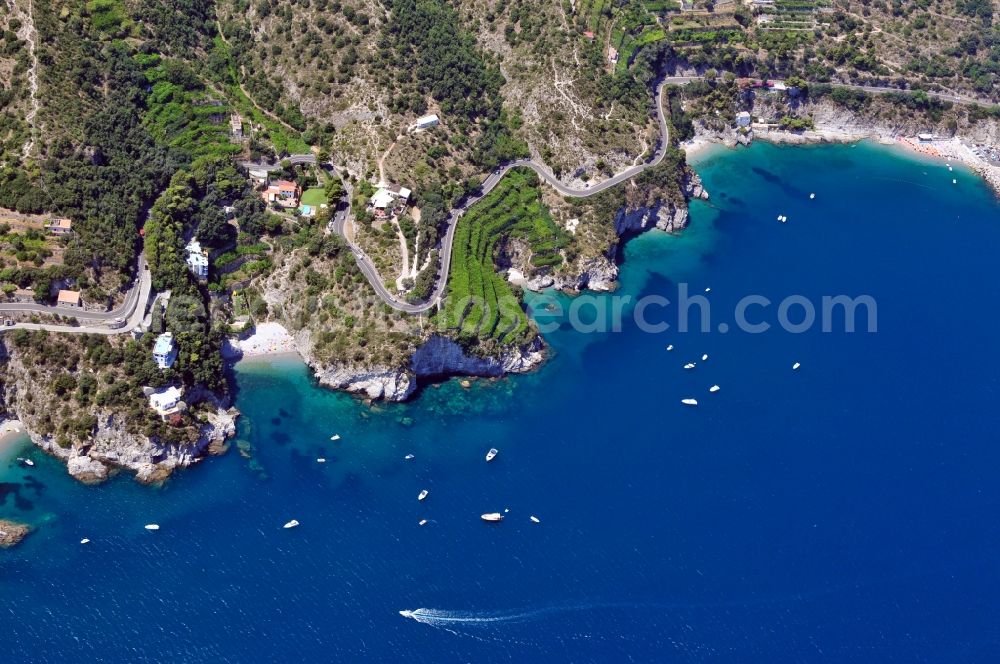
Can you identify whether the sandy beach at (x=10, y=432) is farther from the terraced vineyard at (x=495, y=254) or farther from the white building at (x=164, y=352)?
the terraced vineyard at (x=495, y=254)

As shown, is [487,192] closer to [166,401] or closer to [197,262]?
[197,262]

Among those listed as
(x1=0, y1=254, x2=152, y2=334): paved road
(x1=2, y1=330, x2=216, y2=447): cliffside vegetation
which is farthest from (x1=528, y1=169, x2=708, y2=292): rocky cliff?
(x1=2, y1=330, x2=216, y2=447): cliffside vegetation

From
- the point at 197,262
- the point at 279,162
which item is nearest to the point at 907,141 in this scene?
the point at 279,162

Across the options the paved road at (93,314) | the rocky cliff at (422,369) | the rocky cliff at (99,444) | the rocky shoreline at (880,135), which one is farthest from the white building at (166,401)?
the rocky shoreline at (880,135)

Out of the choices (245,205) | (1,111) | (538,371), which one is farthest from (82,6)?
(538,371)

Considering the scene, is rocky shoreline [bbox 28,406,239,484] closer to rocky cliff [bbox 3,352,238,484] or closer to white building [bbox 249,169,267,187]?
rocky cliff [bbox 3,352,238,484]

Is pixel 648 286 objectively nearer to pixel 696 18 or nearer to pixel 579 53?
pixel 579 53
